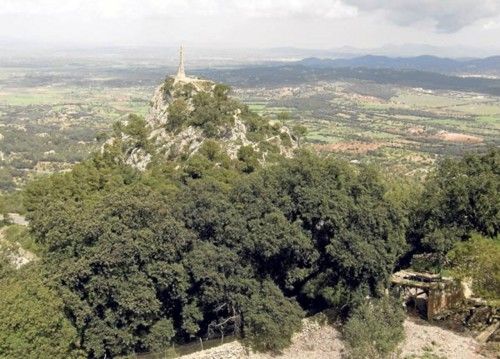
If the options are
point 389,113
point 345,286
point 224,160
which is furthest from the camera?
point 389,113

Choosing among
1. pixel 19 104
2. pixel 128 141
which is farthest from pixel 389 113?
pixel 128 141

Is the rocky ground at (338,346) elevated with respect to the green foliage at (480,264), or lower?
lower

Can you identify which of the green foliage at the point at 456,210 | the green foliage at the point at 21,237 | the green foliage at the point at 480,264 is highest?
the green foliage at the point at 456,210

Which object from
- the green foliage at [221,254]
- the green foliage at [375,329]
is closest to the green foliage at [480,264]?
the green foliage at [221,254]

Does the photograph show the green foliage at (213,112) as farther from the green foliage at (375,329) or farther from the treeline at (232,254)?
→ the green foliage at (375,329)

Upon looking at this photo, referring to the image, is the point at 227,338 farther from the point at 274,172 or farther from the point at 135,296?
the point at 274,172

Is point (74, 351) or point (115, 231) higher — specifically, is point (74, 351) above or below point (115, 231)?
below

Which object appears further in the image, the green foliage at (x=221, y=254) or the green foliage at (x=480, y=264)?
the green foliage at (x=480, y=264)

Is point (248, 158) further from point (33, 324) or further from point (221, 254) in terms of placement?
point (33, 324)
